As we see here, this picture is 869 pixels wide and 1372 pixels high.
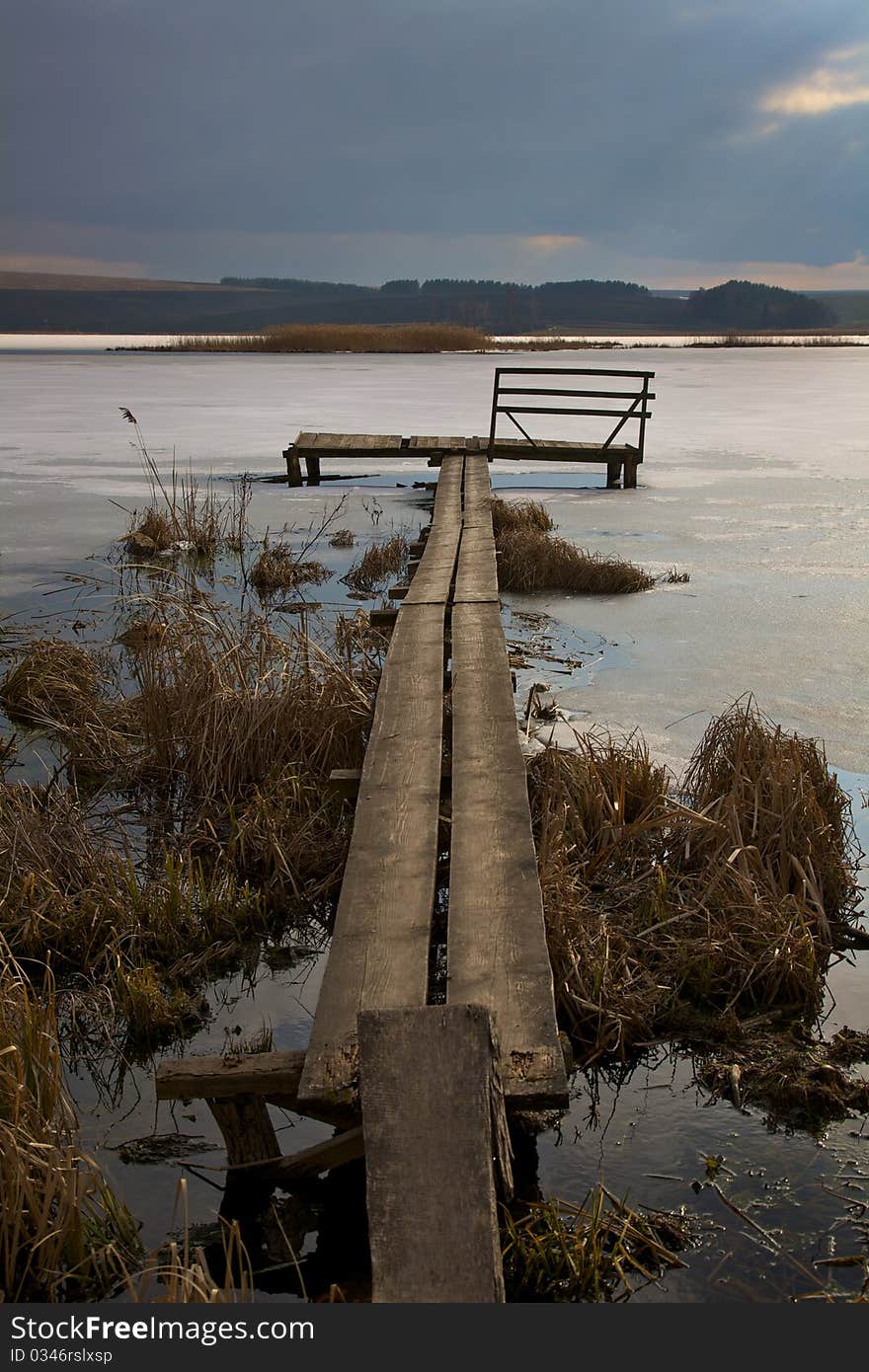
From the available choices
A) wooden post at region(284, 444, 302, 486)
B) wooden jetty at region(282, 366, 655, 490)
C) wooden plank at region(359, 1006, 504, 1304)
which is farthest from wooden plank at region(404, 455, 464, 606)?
wooden plank at region(359, 1006, 504, 1304)

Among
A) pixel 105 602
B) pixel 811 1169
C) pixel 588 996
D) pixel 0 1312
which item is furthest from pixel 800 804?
pixel 105 602

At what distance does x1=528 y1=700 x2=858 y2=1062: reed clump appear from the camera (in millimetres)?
Result: 3443

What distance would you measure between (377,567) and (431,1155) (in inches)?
307

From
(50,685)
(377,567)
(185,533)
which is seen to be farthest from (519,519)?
(50,685)

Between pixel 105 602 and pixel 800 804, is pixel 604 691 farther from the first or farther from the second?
pixel 105 602

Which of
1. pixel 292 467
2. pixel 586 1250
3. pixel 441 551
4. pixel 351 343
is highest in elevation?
pixel 351 343

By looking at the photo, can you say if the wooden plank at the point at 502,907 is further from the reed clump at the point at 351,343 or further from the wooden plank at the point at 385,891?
the reed clump at the point at 351,343

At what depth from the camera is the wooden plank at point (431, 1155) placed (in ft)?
Answer: 6.35

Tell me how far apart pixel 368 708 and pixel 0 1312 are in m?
3.21

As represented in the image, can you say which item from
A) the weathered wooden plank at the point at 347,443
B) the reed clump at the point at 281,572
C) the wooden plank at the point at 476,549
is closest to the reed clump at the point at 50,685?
the wooden plank at the point at 476,549

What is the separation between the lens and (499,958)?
279 cm

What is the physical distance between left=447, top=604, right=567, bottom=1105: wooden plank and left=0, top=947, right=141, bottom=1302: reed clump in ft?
2.79

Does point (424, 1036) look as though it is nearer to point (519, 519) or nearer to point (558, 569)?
point (558, 569)

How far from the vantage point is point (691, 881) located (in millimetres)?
4047
